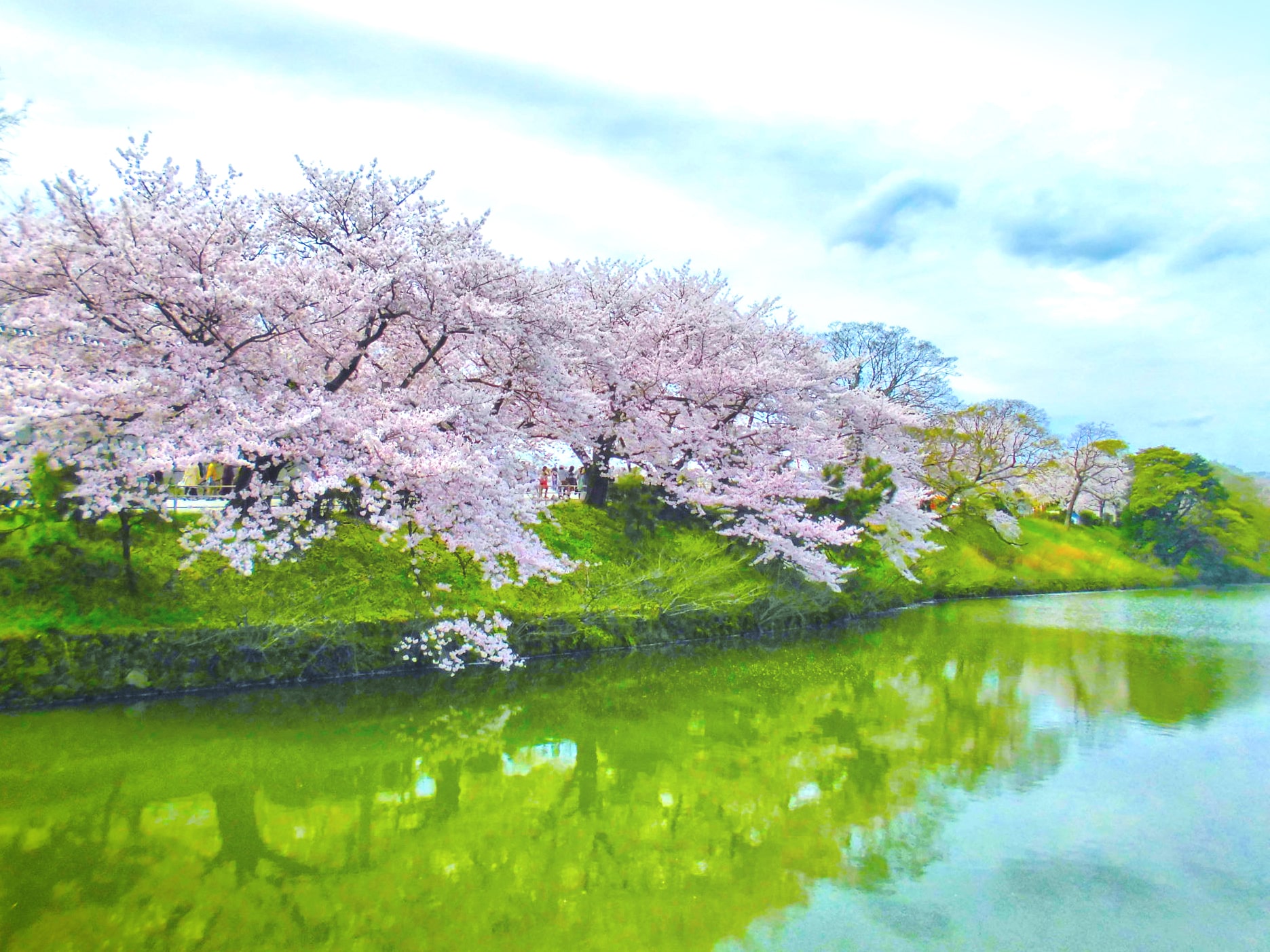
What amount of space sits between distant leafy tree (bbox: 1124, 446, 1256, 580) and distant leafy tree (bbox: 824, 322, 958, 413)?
11878mm

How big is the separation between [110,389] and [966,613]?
23342 millimetres

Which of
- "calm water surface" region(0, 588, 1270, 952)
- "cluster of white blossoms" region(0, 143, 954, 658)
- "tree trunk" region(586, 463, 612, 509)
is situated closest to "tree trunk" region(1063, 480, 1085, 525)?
"calm water surface" region(0, 588, 1270, 952)

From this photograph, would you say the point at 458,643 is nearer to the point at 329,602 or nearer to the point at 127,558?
the point at 329,602

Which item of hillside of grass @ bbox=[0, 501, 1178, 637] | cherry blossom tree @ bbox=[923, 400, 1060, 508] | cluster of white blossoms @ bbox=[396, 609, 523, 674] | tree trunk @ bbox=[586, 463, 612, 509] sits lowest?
cluster of white blossoms @ bbox=[396, 609, 523, 674]

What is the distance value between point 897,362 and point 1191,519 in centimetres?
1655

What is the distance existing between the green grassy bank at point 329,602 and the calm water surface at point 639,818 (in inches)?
29.3

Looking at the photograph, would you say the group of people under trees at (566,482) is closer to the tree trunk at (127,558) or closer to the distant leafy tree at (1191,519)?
the tree trunk at (127,558)

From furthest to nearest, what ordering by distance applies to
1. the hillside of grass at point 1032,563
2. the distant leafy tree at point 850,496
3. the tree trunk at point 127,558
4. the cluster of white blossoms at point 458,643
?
1. the hillside of grass at point 1032,563
2. the distant leafy tree at point 850,496
3. the cluster of white blossoms at point 458,643
4. the tree trunk at point 127,558

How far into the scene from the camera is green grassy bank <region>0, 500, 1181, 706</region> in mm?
11164

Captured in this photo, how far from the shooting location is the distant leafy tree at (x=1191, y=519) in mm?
37875

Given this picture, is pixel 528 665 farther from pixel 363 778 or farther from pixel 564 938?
pixel 564 938

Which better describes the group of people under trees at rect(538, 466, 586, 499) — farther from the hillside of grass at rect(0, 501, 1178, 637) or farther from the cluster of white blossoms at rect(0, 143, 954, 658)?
the cluster of white blossoms at rect(0, 143, 954, 658)

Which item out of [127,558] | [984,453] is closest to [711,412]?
[127,558]

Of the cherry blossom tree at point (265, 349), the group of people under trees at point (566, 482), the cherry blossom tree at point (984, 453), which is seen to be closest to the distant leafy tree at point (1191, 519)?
the cherry blossom tree at point (984, 453)
